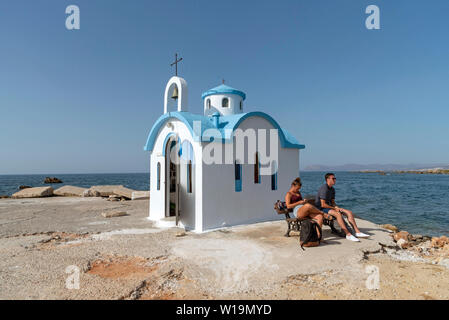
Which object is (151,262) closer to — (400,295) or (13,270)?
(13,270)

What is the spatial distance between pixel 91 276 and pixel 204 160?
14.0ft

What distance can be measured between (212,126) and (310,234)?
4.57m

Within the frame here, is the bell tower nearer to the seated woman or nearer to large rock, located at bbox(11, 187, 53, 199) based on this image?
the seated woman

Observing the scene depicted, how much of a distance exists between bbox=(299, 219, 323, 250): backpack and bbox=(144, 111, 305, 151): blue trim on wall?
3.60m

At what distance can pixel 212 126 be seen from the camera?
8406mm

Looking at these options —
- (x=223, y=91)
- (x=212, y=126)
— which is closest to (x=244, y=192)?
(x=212, y=126)

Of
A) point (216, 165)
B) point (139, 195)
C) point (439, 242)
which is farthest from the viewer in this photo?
point (139, 195)

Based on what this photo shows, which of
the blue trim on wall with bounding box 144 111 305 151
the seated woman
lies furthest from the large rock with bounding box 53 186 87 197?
the seated woman

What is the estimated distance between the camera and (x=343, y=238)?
6.65 metres

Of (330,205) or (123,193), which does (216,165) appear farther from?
(123,193)

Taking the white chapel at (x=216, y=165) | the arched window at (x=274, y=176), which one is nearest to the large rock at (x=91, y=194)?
the white chapel at (x=216, y=165)

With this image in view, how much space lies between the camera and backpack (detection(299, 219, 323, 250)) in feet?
19.5

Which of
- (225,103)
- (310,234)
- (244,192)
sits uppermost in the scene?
(225,103)

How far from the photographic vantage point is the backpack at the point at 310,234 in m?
5.95
